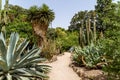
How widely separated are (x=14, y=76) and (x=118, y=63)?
12.7 ft

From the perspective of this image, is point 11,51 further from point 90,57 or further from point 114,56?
point 90,57

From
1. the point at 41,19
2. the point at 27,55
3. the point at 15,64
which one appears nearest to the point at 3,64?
the point at 15,64

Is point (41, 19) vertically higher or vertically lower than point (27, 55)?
higher

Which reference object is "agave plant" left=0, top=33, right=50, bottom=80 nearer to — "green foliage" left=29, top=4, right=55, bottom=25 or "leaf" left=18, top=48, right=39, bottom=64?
"leaf" left=18, top=48, right=39, bottom=64

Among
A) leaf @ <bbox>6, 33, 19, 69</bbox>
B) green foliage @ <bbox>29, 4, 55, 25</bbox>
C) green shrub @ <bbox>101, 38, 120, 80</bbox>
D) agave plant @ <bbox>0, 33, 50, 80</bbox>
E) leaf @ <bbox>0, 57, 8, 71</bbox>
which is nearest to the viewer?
green shrub @ <bbox>101, 38, 120, 80</bbox>

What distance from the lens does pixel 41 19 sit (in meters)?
26.4

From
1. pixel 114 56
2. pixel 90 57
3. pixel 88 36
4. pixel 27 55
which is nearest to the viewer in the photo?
pixel 114 56

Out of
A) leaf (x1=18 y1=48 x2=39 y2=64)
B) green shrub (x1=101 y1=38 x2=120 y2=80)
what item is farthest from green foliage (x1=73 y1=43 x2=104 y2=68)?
green shrub (x1=101 y1=38 x2=120 y2=80)

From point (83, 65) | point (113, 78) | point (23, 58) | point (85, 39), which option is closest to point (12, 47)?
point (23, 58)

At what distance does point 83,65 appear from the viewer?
54.9ft

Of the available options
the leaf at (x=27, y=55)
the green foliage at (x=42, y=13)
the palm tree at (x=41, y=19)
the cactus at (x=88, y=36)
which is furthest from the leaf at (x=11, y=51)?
the green foliage at (x=42, y=13)

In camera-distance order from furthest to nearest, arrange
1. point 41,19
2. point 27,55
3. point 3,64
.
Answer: point 41,19
point 27,55
point 3,64

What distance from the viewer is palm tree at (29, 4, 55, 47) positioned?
25469mm

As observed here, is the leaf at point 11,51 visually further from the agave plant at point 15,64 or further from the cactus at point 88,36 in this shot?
the cactus at point 88,36
